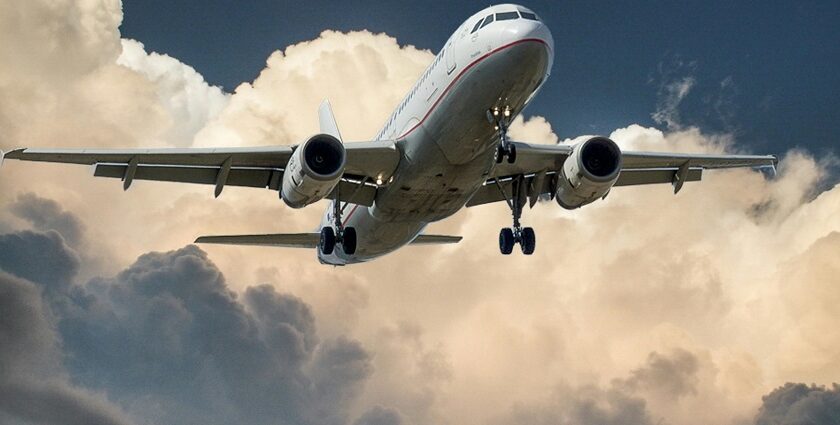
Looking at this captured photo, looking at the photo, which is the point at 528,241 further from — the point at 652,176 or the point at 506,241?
the point at 652,176

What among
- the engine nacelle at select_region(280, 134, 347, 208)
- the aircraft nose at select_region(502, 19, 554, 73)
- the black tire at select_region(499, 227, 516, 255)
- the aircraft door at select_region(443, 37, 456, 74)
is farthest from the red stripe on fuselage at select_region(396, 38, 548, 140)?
the black tire at select_region(499, 227, 516, 255)

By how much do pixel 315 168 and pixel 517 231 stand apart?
839cm

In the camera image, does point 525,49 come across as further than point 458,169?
No

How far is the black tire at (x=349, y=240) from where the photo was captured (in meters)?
32.7

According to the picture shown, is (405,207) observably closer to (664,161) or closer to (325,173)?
(325,173)

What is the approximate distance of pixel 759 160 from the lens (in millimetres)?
34250

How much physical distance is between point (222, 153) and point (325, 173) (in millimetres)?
3951

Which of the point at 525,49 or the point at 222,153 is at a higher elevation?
the point at 222,153

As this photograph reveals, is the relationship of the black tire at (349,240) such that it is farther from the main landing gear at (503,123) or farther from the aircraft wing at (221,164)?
the main landing gear at (503,123)

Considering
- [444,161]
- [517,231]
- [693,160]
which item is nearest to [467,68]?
[444,161]

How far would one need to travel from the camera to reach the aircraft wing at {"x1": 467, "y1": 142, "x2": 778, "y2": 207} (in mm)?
30875

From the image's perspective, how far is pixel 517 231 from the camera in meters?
32.8

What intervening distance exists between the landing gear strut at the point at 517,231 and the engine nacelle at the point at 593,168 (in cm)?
324

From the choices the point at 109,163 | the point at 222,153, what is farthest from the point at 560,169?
the point at 109,163
